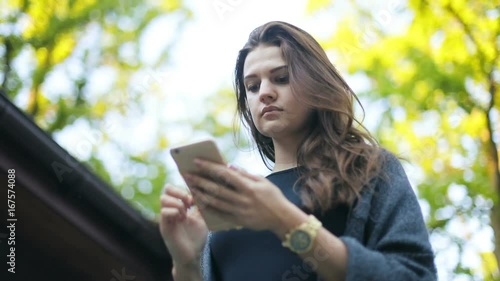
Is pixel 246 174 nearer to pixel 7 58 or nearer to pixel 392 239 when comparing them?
pixel 392 239

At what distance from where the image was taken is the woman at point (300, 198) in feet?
4.14

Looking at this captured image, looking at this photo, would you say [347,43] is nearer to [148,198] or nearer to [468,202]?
[468,202]

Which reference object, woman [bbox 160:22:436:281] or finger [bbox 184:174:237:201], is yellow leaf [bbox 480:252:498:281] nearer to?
woman [bbox 160:22:436:281]

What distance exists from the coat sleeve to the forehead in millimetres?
370

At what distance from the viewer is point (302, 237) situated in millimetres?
1251

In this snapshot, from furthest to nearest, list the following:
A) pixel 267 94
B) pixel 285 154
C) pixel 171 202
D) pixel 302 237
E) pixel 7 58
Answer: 1. pixel 7 58
2. pixel 285 154
3. pixel 267 94
4. pixel 171 202
5. pixel 302 237

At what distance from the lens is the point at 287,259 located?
1446mm

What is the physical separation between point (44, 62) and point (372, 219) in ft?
17.0

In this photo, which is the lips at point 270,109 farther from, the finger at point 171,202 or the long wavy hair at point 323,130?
the finger at point 171,202

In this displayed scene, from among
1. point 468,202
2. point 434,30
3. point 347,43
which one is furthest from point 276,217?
point 347,43

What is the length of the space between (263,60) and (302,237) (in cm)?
57

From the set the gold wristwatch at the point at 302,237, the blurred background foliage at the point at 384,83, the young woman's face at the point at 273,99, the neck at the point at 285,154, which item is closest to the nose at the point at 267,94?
the young woman's face at the point at 273,99

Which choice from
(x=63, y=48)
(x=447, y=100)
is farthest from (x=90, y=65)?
(x=447, y=100)

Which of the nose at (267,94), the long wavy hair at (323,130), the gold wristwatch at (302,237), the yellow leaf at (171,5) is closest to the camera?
the gold wristwatch at (302,237)
